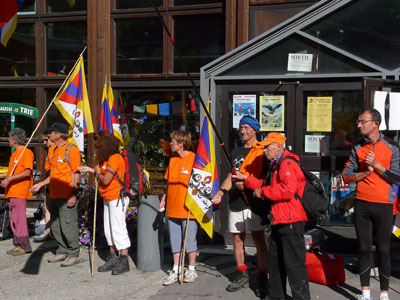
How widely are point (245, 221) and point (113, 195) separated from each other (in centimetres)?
173

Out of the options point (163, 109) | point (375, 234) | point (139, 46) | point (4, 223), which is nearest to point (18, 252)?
point (4, 223)

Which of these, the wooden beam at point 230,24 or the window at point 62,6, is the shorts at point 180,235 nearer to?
the wooden beam at point 230,24

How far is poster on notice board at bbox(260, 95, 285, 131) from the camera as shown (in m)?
7.08

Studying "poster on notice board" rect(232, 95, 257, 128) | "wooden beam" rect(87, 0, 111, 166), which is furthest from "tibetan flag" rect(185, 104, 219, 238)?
"wooden beam" rect(87, 0, 111, 166)

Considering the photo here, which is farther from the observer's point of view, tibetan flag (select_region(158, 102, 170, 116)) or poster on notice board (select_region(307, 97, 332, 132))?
tibetan flag (select_region(158, 102, 170, 116))

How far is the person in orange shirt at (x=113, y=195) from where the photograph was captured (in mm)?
6141

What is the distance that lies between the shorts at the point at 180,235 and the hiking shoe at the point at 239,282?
607mm

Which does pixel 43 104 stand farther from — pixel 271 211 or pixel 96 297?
pixel 271 211

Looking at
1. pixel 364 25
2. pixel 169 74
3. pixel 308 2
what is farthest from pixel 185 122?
pixel 364 25

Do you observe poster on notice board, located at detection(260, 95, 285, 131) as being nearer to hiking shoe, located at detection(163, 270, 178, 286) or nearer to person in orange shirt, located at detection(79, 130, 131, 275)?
person in orange shirt, located at detection(79, 130, 131, 275)

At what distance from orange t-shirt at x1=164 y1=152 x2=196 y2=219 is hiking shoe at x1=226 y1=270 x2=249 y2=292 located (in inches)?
33.8

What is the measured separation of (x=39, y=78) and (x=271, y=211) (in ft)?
20.9

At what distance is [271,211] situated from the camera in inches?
190

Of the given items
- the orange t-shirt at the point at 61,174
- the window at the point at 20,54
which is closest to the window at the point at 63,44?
the window at the point at 20,54
